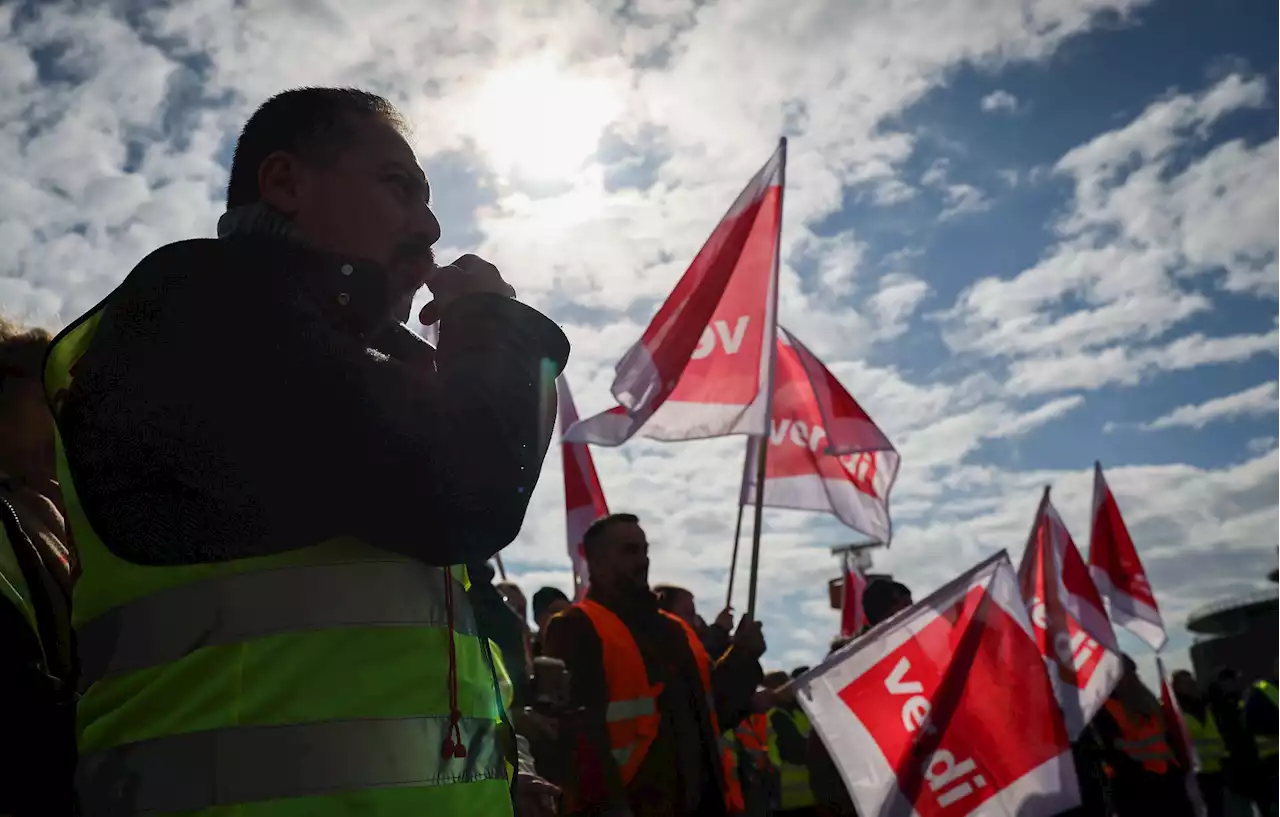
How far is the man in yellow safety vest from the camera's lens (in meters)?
1.26

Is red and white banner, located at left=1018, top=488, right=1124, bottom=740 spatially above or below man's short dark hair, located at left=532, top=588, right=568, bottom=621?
below

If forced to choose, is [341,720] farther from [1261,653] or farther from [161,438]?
[1261,653]

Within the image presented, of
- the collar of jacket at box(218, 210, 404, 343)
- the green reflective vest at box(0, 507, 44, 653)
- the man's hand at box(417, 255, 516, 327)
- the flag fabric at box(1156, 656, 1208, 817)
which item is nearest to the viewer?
the collar of jacket at box(218, 210, 404, 343)

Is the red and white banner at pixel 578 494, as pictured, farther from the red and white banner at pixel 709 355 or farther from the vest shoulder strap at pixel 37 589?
the vest shoulder strap at pixel 37 589

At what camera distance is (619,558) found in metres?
5.83

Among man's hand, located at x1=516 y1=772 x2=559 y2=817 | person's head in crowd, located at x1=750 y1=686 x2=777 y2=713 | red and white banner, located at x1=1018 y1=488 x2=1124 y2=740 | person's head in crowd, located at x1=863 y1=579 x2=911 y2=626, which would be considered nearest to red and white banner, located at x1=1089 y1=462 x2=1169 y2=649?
red and white banner, located at x1=1018 y1=488 x2=1124 y2=740

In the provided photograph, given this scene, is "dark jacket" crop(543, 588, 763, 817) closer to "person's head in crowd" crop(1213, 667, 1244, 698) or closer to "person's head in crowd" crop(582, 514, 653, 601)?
"person's head in crowd" crop(582, 514, 653, 601)

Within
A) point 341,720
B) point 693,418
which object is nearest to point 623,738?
point 693,418

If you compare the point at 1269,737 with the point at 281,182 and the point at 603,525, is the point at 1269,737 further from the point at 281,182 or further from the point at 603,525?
the point at 281,182

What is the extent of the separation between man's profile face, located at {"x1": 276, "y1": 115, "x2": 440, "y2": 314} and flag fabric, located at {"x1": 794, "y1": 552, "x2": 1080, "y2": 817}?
4068 millimetres

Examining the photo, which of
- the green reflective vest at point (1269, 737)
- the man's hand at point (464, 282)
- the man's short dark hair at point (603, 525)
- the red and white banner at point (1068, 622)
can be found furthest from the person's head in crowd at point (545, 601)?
the green reflective vest at point (1269, 737)

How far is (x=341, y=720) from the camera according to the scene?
50.6 inches

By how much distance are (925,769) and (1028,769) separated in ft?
1.70

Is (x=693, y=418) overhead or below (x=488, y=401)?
overhead
